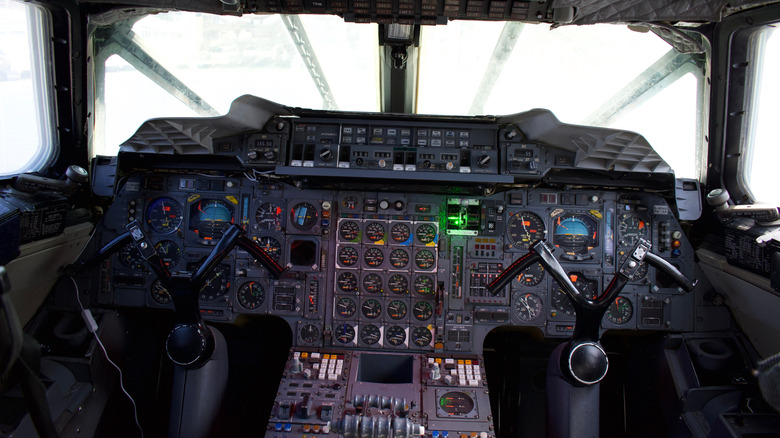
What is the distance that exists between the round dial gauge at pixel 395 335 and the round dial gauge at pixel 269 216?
119 cm

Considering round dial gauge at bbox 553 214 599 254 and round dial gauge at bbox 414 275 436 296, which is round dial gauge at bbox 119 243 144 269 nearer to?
round dial gauge at bbox 414 275 436 296

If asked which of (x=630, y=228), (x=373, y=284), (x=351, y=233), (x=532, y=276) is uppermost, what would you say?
(x=630, y=228)

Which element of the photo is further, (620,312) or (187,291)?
(620,312)

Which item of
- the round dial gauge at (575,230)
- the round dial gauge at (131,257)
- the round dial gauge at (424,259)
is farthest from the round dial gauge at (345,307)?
the round dial gauge at (575,230)

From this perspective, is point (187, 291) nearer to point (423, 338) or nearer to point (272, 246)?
point (272, 246)

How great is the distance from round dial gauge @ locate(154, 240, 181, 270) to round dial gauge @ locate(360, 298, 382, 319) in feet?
4.98

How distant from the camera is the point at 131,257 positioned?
3.82 m

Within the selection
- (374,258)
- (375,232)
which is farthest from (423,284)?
(375,232)

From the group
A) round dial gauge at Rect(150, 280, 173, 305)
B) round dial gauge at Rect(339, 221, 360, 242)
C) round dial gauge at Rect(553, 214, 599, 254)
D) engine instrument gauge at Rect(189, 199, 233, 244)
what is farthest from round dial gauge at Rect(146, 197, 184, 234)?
round dial gauge at Rect(553, 214, 599, 254)

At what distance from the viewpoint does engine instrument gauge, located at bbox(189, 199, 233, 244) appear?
12.7 feet

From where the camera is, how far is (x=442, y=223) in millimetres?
3803

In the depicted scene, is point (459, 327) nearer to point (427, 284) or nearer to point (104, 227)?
point (427, 284)

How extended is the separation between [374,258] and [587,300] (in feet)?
5.19

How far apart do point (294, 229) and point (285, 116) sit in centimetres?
88
